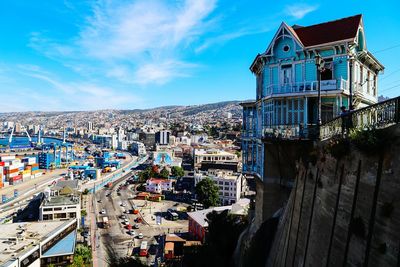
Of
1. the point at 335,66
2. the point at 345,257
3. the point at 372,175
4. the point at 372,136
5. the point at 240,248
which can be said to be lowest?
the point at 240,248

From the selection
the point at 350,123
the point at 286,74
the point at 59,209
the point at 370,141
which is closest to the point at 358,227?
the point at 370,141

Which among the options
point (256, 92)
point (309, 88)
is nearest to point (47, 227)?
point (256, 92)

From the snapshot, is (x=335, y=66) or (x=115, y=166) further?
(x=115, y=166)

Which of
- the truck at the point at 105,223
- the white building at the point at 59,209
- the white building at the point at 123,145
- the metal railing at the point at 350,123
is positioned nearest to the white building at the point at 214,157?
the truck at the point at 105,223

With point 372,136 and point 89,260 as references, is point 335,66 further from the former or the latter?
point 89,260

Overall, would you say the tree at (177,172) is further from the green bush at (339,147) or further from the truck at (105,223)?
the green bush at (339,147)
